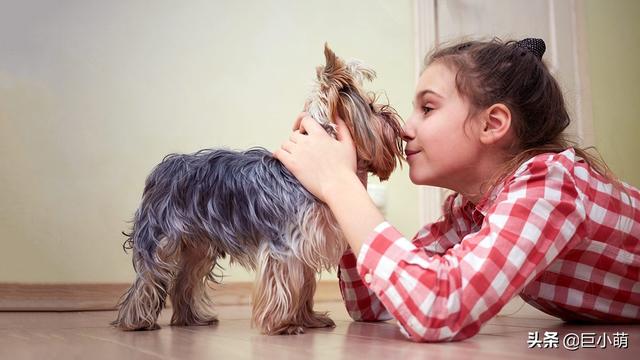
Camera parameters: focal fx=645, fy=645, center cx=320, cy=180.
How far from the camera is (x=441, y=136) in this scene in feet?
5.82

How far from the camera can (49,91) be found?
309 cm

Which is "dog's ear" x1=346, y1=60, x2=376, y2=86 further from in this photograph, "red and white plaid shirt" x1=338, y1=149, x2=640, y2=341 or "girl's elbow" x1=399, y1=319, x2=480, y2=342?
"girl's elbow" x1=399, y1=319, x2=480, y2=342

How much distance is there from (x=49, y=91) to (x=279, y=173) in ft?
5.87

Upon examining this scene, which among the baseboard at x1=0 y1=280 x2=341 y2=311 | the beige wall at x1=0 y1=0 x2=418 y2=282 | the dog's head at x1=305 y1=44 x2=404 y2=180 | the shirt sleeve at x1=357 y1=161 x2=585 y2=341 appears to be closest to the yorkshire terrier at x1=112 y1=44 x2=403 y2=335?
the dog's head at x1=305 y1=44 x2=404 y2=180

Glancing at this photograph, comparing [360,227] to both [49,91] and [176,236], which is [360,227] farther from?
[49,91]

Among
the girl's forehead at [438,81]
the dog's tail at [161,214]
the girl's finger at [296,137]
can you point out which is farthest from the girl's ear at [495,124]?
the dog's tail at [161,214]

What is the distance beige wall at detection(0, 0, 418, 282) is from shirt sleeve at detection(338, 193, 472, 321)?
149cm

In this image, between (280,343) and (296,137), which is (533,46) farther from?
(280,343)

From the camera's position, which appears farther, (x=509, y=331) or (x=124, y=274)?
(x=124, y=274)

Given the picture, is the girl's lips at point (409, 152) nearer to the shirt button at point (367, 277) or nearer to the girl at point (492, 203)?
the girl at point (492, 203)

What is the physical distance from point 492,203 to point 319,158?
0.46 m

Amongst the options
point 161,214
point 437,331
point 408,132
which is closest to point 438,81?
point 408,132

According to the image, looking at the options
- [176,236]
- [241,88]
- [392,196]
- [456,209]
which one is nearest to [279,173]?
[176,236]

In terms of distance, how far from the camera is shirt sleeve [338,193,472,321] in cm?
210
